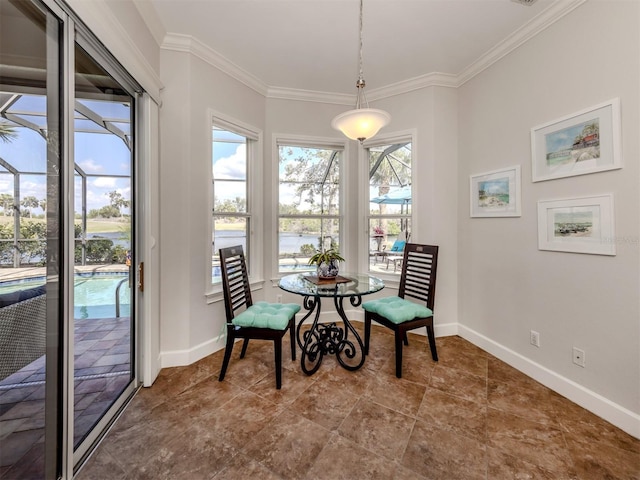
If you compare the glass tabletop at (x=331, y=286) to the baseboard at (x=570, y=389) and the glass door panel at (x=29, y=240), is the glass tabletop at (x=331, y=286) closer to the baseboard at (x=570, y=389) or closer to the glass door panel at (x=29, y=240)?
the baseboard at (x=570, y=389)

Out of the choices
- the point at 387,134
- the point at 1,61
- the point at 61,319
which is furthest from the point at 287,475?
the point at 387,134

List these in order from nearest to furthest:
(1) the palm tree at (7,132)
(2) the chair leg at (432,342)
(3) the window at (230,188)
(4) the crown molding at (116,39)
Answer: (1) the palm tree at (7,132)
(4) the crown molding at (116,39)
(2) the chair leg at (432,342)
(3) the window at (230,188)

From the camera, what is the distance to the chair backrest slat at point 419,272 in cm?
261

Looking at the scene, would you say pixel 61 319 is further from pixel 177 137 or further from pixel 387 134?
pixel 387 134

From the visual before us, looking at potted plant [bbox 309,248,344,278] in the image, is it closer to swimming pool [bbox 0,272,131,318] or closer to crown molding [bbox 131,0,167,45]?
swimming pool [bbox 0,272,131,318]

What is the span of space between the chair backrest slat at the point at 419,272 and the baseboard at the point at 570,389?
0.75 metres

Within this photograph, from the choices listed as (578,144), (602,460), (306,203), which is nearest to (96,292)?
(306,203)

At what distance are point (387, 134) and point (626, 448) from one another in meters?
3.04

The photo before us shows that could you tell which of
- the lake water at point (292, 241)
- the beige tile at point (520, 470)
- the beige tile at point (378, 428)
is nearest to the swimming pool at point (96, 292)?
the lake water at point (292, 241)

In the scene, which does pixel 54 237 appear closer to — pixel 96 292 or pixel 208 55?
pixel 96 292

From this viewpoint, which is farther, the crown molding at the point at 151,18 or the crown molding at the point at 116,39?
the crown molding at the point at 151,18

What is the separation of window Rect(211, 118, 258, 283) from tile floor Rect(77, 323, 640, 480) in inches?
46.2

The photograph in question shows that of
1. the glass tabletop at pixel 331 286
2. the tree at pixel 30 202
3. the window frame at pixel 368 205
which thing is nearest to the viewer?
the tree at pixel 30 202

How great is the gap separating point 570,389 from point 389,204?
2238 mm
